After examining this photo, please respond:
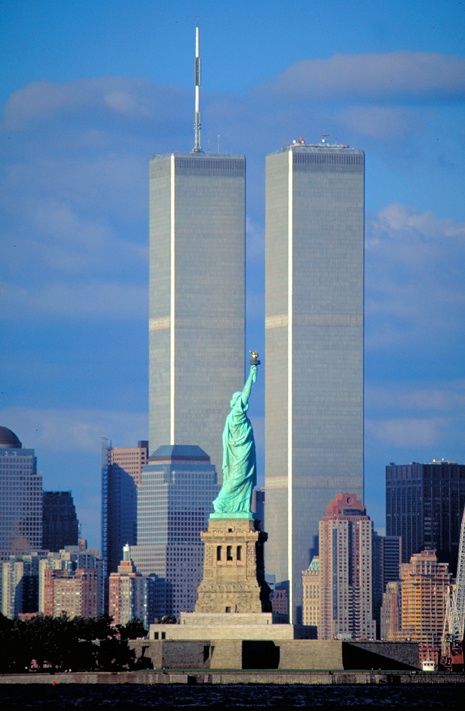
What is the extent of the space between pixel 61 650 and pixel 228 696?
85.4 feet

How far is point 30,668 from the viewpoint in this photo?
19812 centimetres

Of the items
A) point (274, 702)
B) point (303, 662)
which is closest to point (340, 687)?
point (303, 662)

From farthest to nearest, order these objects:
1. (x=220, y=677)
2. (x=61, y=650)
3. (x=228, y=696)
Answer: (x=61, y=650), (x=220, y=677), (x=228, y=696)

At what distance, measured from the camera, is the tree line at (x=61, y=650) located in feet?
632

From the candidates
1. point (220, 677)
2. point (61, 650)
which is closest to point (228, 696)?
point (220, 677)

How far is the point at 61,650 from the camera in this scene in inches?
7594

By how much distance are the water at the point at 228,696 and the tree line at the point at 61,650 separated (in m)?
9.29

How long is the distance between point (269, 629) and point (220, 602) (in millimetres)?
5363

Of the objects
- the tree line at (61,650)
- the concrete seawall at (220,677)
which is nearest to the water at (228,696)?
the concrete seawall at (220,677)

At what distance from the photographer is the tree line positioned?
192 meters

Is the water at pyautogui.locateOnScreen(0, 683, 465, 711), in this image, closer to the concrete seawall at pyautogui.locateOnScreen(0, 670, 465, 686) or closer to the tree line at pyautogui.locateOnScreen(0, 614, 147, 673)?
the concrete seawall at pyautogui.locateOnScreen(0, 670, 465, 686)

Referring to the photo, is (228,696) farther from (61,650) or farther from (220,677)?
(61,650)

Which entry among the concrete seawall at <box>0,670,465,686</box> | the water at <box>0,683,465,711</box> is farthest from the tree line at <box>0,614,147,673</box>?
the water at <box>0,683,465,711</box>

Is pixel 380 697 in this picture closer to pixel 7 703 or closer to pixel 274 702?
pixel 274 702
